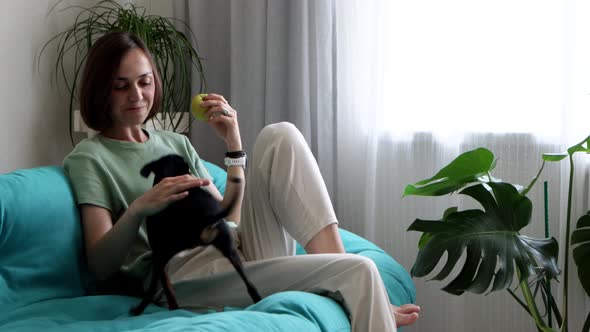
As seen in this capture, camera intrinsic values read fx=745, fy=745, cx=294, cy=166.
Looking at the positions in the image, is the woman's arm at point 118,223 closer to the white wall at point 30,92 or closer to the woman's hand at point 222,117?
the woman's hand at point 222,117

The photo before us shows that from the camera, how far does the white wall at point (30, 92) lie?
2.40 meters

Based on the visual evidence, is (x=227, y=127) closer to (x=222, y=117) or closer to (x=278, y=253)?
(x=222, y=117)

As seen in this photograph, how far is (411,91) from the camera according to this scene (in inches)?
107

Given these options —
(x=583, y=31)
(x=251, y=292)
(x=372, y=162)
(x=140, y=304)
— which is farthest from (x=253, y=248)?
(x=583, y=31)

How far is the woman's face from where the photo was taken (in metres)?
1.84

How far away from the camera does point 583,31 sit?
245 centimetres

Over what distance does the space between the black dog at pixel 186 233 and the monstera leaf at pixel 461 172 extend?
24.6 inches

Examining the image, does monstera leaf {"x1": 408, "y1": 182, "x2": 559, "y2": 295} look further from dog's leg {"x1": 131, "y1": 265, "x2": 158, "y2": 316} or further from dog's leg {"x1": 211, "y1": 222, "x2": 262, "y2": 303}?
dog's leg {"x1": 131, "y1": 265, "x2": 158, "y2": 316}

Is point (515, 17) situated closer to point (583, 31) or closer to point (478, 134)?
point (583, 31)

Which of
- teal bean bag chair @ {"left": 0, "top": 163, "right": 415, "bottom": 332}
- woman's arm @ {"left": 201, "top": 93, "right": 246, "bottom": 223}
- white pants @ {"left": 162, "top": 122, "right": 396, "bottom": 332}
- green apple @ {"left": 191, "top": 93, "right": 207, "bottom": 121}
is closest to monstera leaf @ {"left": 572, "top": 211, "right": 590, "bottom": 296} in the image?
teal bean bag chair @ {"left": 0, "top": 163, "right": 415, "bottom": 332}

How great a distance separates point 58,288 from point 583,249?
154cm

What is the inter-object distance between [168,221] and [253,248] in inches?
9.6

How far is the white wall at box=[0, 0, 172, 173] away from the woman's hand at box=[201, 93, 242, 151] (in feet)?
2.78

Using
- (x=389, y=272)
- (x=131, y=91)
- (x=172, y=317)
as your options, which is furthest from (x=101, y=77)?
(x=389, y=272)
